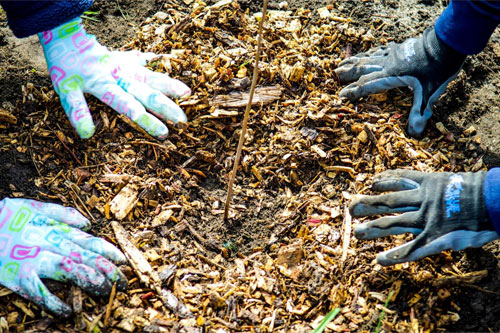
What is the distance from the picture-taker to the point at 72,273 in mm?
2166

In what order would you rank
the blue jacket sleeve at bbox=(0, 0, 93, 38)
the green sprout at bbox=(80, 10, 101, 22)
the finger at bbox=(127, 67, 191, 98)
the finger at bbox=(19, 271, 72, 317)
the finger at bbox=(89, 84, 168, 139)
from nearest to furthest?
the finger at bbox=(19, 271, 72, 317) < the blue jacket sleeve at bbox=(0, 0, 93, 38) < the finger at bbox=(89, 84, 168, 139) < the finger at bbox=(127, 67, 191, 98) < the green sprout at bbox=(80, 10, 101, 22)

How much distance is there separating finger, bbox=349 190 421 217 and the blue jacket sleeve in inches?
83.0

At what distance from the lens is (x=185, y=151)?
2764 mm

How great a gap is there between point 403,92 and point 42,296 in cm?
253

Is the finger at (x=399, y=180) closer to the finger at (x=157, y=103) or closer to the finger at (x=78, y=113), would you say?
the finger at (x=157, y=103)

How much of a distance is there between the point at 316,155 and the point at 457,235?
0.94 m

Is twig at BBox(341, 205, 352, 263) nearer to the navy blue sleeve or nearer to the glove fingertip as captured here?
the navy blue sleeve

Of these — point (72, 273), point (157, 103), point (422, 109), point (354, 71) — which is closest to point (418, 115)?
point (422, 109)

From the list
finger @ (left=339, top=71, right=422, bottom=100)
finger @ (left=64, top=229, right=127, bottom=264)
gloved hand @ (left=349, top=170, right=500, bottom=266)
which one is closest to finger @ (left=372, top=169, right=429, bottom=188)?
gloved hand @ (left=349, top=170, right=500, bottom=266)

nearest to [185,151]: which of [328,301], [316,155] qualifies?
[316,155]

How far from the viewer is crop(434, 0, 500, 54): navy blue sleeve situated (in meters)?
2.43

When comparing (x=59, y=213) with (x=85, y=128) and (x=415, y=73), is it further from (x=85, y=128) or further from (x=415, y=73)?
(x=415, y=73)

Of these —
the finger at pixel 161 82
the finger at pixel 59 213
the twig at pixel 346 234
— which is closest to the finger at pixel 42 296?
the finger at pixel 59 213

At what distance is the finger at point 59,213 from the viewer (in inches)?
93.7
